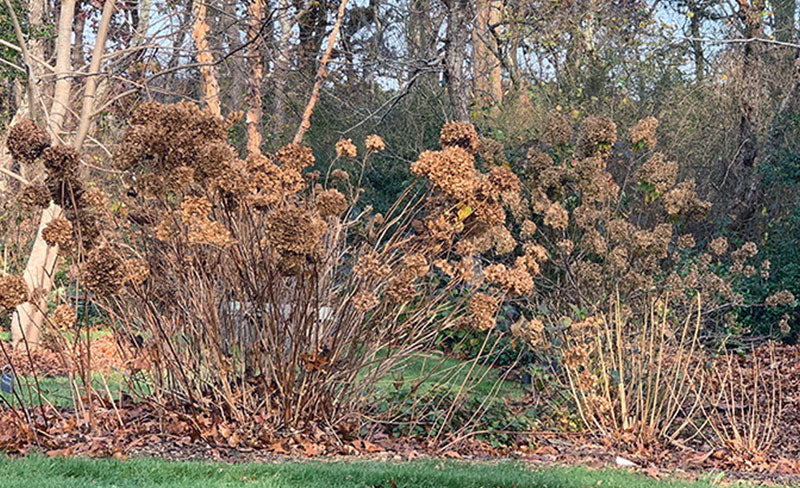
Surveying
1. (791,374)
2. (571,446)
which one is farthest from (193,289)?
(791,374)

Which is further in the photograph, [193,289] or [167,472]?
[193,289]

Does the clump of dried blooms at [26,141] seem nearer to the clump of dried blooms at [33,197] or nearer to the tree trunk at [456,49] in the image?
the clump of dried blooms at [33,197]

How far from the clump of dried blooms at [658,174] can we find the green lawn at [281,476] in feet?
8.89

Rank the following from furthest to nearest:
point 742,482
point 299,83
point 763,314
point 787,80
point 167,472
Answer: point 299,83 < point 787,80 < point 763,314 < point 742,482 < point 167,472

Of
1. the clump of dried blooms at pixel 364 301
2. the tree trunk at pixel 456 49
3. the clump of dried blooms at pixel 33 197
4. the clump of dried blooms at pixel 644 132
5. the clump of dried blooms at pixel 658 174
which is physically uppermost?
the tree trunk at pixel 456 49

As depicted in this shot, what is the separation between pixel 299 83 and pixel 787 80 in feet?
28.8

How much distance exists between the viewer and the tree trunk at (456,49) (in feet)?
34.1

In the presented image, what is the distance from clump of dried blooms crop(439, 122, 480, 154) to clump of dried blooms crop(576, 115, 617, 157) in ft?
5.24

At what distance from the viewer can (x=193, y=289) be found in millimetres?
5598

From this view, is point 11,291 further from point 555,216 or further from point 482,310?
point 555,216

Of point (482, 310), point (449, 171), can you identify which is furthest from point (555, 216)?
point (449, 171)

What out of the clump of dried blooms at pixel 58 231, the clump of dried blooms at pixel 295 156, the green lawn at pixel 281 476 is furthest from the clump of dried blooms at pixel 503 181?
the clump of dried blooms at pixel 58 231

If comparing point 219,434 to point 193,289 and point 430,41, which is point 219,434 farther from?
point 430,41

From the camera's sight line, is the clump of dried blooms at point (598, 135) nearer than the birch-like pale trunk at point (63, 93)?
Yes
